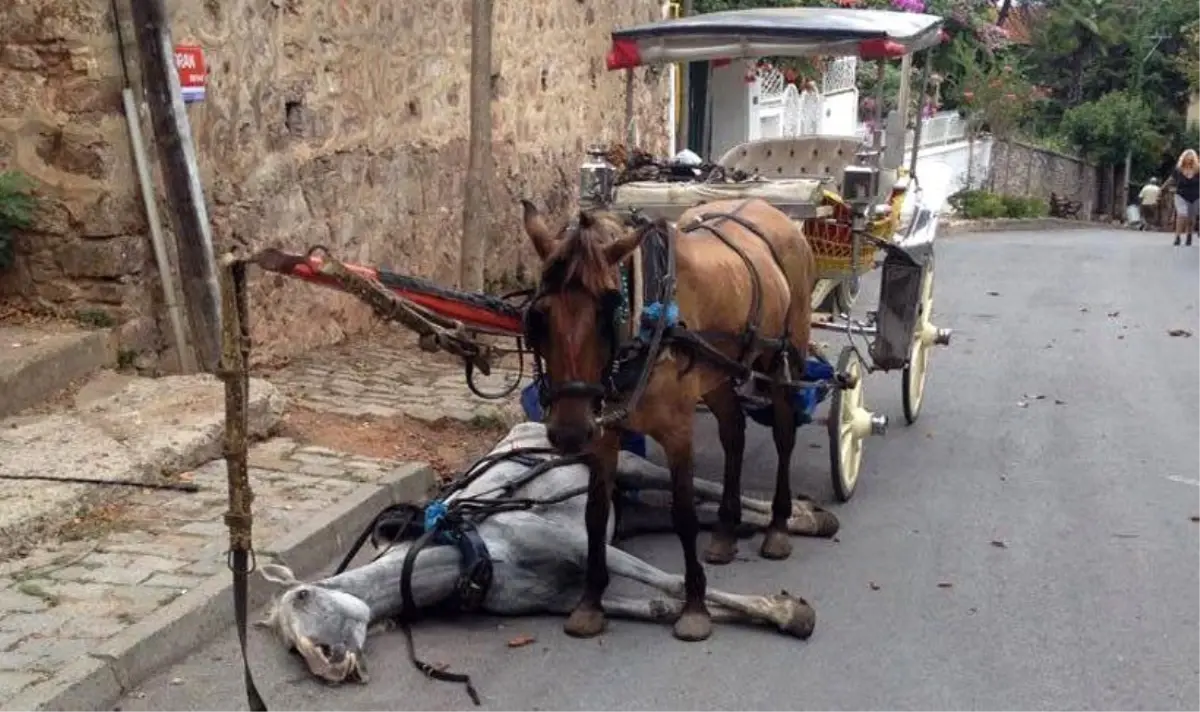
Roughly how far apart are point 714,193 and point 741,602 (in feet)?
9.75

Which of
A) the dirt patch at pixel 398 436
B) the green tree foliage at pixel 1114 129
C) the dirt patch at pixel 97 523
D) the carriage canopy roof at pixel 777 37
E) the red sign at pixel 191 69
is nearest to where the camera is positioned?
the dirt patch at pixel 97 523

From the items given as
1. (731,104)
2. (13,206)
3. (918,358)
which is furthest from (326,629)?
(731,104)

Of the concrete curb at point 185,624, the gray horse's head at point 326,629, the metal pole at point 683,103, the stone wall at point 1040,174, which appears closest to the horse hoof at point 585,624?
the gray horse's head at point 326,629

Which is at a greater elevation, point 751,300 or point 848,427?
point 751,300

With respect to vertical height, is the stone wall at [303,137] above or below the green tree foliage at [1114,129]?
above

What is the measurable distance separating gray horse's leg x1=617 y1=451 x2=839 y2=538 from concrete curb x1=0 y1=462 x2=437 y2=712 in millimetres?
1272

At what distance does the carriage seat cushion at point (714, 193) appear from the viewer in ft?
27.0

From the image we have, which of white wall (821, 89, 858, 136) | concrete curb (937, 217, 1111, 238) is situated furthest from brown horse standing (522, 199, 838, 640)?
concrete curb (937, 217, 1111, 238)

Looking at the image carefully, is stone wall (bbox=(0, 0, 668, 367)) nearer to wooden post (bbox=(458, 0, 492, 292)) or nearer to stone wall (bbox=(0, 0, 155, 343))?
stone wall (bbox=(0, 0, 155, 343))

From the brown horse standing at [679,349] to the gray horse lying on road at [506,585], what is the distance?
185 millimetres

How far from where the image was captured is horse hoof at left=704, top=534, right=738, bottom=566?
277 inches

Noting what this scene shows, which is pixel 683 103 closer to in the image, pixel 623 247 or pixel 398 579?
pixel 398 579

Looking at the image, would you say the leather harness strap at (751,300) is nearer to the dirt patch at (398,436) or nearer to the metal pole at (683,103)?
the dirt patch at (398,436)

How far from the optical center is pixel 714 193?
27.4 ft
